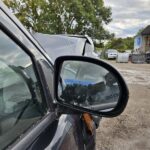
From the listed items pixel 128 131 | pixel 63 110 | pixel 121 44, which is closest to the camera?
pixel 63 110

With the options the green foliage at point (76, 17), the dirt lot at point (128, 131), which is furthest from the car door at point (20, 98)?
the green foliage at point (76, 17)

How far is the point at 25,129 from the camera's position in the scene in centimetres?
158

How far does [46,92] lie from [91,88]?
0.24m

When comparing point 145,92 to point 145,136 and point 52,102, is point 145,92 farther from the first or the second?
point 52,102

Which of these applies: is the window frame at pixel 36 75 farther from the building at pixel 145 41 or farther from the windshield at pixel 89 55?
the building at pixel 145 41

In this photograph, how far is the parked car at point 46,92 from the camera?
164cm

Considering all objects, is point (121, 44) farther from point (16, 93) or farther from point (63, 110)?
point (16, 93)

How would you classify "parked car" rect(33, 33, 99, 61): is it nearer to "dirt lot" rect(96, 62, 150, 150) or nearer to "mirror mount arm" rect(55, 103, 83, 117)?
"mirror mount arm" rect(55, 103, 83, 117)

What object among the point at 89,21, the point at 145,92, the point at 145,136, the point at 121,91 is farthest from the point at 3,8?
the point at 89,21

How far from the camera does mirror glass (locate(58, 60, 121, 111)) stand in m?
1.84

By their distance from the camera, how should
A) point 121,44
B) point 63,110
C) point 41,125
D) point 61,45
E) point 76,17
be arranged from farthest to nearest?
point 121,44 < point 76,17 < point 61,45 < point 63,110 < point 41,125

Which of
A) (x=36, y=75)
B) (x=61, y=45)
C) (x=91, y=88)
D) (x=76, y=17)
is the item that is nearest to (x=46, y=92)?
(x=36, y=75)

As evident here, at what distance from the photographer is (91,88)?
6.21ft

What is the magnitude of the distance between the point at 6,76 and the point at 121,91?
57 cm
